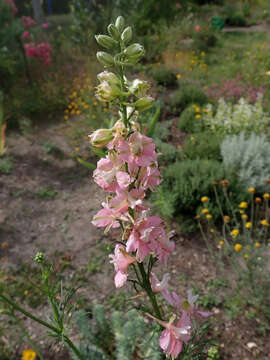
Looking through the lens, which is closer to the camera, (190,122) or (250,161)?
(250,161)

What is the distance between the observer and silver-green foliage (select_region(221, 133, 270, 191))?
3.25 metres

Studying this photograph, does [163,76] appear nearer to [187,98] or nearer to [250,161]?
[187,98]

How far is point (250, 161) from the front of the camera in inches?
134

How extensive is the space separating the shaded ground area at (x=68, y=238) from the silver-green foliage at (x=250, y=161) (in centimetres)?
92

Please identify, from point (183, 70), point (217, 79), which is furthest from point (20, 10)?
point (217, 79)

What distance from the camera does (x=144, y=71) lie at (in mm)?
7047

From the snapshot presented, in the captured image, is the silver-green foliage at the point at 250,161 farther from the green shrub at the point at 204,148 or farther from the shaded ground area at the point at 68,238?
the shaded ground area at the point at 68,238

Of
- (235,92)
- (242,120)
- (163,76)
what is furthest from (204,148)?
(163,76)

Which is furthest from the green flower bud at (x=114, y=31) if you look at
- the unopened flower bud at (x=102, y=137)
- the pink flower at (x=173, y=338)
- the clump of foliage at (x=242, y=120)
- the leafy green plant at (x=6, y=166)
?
the leafy green plant at (x=6, y=166)

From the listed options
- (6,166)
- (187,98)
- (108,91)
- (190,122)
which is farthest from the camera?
(187,98)

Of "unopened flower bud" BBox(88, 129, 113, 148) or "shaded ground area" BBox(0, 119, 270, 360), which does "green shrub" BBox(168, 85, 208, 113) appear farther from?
"unopened flower bud" BBox(88, 129, 113, 148)

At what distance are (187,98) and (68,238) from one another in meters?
3.59

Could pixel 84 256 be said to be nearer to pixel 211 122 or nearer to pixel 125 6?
pixel 211 122

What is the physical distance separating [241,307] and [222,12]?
1317cm
